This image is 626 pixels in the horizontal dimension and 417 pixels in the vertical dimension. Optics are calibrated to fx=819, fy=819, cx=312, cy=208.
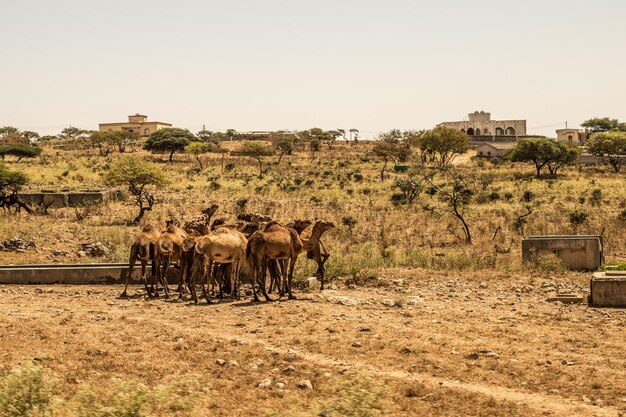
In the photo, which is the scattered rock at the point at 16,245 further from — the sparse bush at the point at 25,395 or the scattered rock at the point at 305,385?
the sparse bush at the point at 25,395

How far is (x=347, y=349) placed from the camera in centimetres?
1124

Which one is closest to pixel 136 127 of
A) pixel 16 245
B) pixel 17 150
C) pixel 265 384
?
pixel 17 150

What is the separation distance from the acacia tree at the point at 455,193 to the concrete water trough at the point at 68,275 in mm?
11670

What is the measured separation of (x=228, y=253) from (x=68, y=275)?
14.9 ft

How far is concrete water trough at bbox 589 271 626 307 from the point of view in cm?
1445

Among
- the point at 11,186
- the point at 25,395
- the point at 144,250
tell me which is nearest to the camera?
the point at 25,395

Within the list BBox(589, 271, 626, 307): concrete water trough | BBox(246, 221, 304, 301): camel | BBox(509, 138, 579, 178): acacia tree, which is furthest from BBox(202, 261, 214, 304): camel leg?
BBox(509, 138, 579, 178): acacia tree

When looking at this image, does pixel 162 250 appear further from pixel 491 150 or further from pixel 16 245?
pixel 491 150

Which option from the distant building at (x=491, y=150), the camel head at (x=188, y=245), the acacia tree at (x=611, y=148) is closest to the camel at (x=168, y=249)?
the camel head at (x=188, y=245)

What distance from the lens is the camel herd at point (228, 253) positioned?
14.9 m

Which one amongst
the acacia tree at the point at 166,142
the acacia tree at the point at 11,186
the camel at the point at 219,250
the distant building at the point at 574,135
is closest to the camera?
the camel at the point at 219,250

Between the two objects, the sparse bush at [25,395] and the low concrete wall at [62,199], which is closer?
the sparse bush at [25,395]

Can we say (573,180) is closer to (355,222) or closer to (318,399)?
(355,222)

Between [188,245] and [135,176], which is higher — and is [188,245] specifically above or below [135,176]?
below
